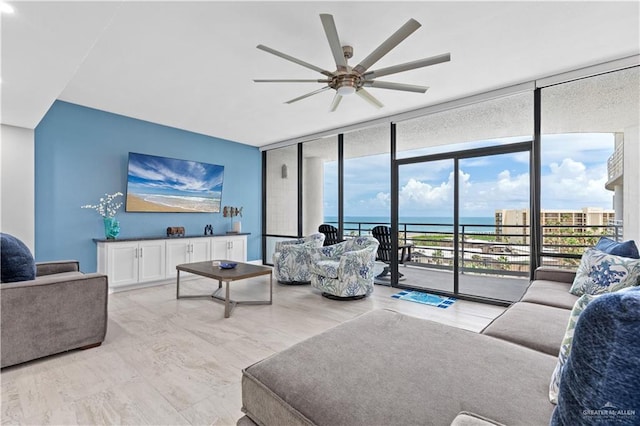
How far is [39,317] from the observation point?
2.38 meters

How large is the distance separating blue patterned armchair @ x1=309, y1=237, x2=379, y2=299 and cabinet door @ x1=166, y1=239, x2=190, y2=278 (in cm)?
226

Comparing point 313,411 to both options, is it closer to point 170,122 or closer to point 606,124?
point 606,124

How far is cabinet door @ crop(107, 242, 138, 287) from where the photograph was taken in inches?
174

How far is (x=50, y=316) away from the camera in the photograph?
2426 millimetres

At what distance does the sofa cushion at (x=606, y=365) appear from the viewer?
504 mm

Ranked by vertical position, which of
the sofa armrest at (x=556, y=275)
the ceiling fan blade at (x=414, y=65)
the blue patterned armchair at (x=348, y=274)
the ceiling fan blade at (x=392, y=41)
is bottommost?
the blue patterned armchair at (x=348, y=274)

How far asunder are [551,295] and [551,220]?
4.89ft

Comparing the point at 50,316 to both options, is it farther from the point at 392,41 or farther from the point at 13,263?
the point at 392,41

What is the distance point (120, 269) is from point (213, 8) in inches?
150

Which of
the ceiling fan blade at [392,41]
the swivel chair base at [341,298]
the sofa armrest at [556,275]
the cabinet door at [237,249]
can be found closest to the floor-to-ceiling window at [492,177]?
the sofa armrest at [556,275]

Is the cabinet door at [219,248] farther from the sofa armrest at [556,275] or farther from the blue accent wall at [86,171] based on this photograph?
the sofa armrest at [556,275]

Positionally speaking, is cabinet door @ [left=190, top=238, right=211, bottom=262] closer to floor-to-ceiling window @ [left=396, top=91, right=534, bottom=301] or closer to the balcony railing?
the balcony railing

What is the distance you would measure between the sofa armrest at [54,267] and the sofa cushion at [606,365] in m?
4.45

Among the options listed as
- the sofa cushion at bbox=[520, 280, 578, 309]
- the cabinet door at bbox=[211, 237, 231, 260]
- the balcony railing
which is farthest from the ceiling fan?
the cabinet door at bbox=[211, 237, 231, 260]
